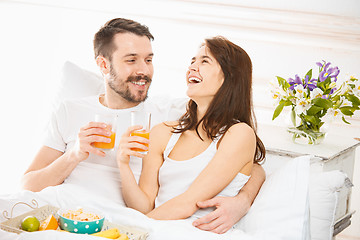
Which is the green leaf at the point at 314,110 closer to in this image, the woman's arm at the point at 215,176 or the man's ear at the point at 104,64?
the woman's arm at the point at 215,176

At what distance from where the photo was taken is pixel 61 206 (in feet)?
5.92

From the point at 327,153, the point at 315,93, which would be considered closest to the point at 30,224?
the point at 327,153

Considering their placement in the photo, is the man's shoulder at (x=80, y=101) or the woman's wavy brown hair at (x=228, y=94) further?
the man's shoulder at (x=80, y=101)

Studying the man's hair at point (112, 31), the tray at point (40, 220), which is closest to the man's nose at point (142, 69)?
the man's hair at point (112, 31)

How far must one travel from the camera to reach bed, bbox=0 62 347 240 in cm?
161

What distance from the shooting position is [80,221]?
150 cm

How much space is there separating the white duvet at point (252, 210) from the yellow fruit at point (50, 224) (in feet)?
0.55

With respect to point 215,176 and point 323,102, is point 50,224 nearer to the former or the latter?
point 215,176

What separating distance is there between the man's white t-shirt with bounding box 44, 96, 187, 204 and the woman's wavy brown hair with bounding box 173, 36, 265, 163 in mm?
269

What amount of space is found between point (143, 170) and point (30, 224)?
618 mm

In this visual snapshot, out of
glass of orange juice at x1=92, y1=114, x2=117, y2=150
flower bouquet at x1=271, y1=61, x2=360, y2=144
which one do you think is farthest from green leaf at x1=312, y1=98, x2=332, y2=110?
glass of orange juice at x1=92, y1=114, x2=117, y2=150

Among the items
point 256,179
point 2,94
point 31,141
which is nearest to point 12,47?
point 2,94

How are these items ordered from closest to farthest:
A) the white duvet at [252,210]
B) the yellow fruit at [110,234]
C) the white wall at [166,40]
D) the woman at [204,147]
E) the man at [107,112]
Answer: the yellow fruit at [110,234]
the white duvet at [252,210]
the woman at [204,147]
the man at [107,112]
the white wall at [166,40]

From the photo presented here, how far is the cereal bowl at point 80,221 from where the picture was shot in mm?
1496
